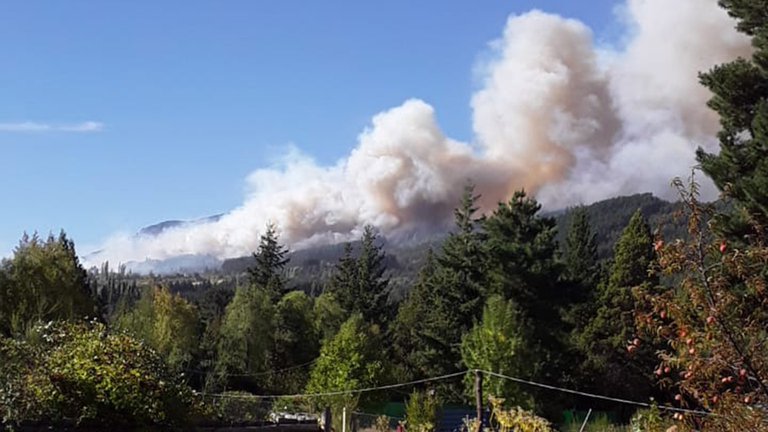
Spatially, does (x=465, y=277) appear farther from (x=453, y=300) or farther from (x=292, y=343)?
(x=292, y=343)

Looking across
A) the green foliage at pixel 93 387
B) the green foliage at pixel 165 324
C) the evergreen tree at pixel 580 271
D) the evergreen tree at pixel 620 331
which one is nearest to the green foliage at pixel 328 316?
the green foliage at pixel 165 324

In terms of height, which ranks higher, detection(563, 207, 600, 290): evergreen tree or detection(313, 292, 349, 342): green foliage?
detection(563, 207, 600, 290): evergreen tree

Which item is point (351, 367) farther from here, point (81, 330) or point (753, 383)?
point (753, 383)

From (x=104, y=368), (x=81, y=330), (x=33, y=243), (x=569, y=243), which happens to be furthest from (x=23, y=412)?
(x=569, y=243)

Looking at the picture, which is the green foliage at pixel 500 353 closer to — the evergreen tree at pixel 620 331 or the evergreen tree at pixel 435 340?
the evergreen tree at pixel 435 340

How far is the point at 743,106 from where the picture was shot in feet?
→ 73.8

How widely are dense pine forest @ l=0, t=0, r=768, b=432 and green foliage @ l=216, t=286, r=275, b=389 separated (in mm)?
104

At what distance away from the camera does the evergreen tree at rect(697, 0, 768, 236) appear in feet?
69.6

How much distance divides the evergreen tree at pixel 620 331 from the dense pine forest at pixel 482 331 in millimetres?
106

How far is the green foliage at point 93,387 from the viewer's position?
14.0 metres

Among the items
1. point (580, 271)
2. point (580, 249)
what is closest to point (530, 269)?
point (580, 271)

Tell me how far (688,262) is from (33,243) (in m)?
33.8

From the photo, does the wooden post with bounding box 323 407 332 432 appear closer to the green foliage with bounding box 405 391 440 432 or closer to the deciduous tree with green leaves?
the green foliage with bounding box 405 391 440 432

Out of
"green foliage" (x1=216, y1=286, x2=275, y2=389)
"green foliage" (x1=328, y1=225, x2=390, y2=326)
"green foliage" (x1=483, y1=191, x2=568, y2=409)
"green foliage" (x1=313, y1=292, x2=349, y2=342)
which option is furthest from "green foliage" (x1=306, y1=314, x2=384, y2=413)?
"green foliage" (x1=328, y1=225, x2=390, y2=326)
